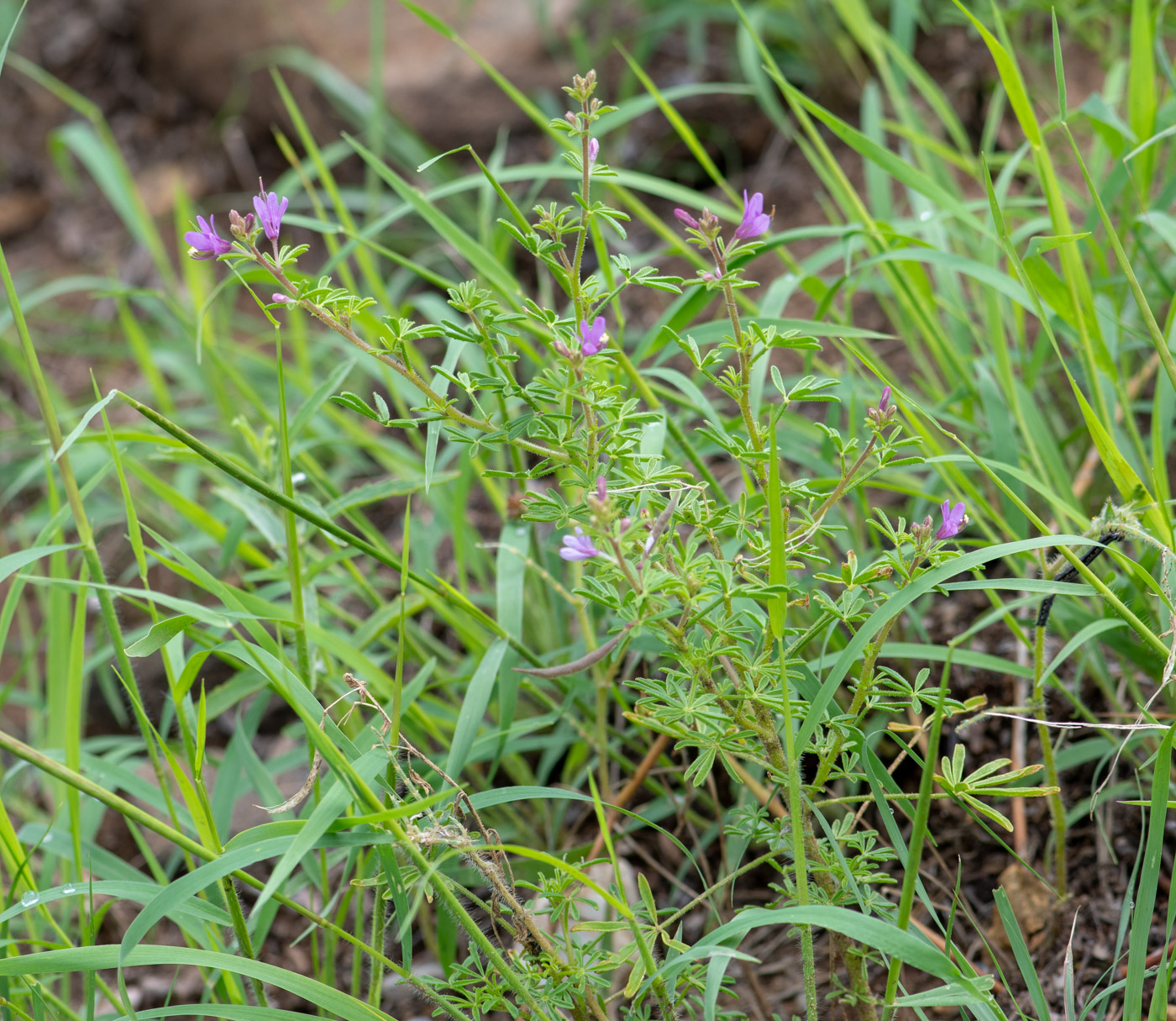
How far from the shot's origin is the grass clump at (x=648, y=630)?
2.61ft

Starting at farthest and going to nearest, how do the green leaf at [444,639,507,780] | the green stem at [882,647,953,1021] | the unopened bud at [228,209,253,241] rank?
the green leaf at [444,639,507,780] < the unopened bud at [228,209,253,241] < the green stem at [882,647,953,1021]

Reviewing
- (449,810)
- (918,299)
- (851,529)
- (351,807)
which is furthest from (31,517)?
(918,299)

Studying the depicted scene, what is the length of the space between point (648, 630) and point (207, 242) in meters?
0.52

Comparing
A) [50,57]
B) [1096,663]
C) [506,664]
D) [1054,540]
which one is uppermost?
[50,57]

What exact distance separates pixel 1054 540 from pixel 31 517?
1.78m

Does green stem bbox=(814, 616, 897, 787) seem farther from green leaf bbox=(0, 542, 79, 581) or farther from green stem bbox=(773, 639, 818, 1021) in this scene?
green leaf bbox=(0, 542, 79, 581)

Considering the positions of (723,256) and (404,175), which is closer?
(723,256)

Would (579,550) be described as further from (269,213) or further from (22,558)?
(22,558)

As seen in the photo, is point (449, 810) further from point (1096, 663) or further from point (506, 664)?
point (1096, 663)

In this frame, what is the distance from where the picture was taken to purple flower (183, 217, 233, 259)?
782 millimetres

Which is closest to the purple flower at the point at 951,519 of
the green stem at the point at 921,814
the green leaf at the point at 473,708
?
the green stem at the point at 921,814

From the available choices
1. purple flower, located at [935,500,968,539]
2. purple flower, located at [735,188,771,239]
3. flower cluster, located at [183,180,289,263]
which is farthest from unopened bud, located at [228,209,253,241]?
purple flower, located at [935,500,968,539]

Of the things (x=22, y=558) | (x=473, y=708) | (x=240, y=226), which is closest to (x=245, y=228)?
(x=240, y=226)

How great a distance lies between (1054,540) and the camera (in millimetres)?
823
